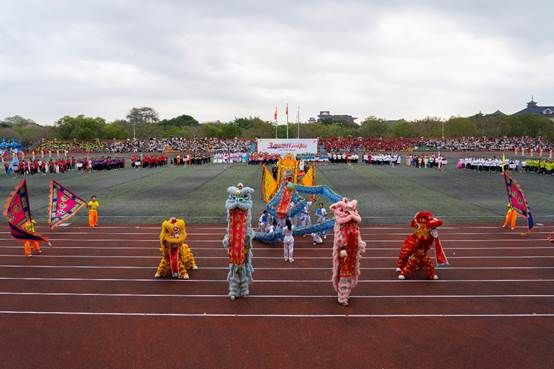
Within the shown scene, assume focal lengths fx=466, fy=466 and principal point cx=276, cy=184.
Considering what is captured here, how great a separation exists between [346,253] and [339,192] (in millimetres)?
16979

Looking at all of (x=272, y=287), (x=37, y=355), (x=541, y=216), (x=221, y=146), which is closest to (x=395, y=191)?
(x=541, y=216)

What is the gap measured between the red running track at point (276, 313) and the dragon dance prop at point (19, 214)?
33.2 inches

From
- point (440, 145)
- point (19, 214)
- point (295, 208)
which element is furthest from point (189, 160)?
point (440, 145)

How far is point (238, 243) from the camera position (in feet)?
32.1

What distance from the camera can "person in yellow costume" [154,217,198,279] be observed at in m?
11.0

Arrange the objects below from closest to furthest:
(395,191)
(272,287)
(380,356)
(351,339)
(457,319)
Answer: (380,356) < (351,339) < (457,319) < (272,287) < (395,191)

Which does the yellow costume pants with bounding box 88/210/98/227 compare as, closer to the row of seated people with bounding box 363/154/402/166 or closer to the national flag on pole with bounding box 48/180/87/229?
the national flag on pole with bounding box 48/180/87/229

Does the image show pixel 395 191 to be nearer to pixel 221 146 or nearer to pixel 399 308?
pixel 399 308

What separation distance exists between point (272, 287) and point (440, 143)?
214 feet

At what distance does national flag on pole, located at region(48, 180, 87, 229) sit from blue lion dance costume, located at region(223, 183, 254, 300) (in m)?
9.51

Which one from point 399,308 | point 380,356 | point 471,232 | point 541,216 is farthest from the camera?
point 541,216

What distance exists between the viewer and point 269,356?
7.36 metres

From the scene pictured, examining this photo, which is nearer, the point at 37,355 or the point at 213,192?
the point at 37,355

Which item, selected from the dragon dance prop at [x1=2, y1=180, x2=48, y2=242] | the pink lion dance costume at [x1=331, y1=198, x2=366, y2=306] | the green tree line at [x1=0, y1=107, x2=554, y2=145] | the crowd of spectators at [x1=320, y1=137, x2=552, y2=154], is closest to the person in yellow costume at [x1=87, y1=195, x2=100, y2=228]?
the dragon dance prop at [x1=2, y1=180, x2=48, y2=242]
